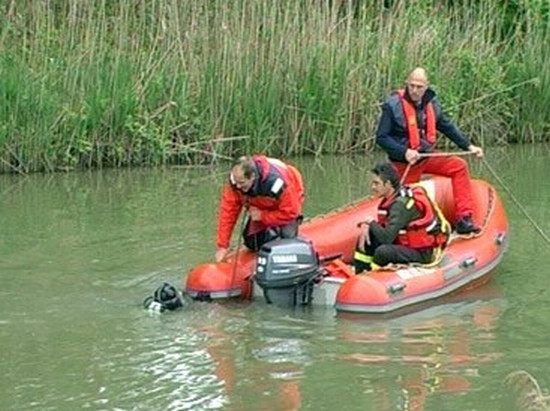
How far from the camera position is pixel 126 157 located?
50.0 ft

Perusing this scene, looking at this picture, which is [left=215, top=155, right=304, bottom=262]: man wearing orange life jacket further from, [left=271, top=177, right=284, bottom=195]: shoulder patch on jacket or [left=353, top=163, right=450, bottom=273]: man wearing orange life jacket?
[left=353, top=163, right=450, bottom=273]: man wearing orange life jacket

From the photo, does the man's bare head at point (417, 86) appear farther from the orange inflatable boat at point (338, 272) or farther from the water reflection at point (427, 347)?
the water reflection at point (427, 347)

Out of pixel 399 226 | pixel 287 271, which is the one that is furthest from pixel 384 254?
pixel 287 271

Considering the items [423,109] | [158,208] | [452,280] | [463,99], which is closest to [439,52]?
[463,99]

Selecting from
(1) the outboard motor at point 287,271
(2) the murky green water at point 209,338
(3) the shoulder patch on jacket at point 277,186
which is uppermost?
(3) the shoulder patch on jacket at point 277,186

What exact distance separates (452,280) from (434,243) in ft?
0.85

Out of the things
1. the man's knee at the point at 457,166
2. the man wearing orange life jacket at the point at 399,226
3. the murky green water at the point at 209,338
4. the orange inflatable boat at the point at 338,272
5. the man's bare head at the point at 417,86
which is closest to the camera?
the murky green water at the point at 209,338

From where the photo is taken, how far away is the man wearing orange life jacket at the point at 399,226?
31.0 ft

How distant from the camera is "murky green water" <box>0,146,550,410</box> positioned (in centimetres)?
747

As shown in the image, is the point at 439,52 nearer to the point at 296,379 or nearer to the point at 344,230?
the point at 344,230

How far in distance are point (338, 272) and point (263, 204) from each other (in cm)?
62

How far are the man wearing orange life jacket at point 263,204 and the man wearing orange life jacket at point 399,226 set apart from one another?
19.0 inches

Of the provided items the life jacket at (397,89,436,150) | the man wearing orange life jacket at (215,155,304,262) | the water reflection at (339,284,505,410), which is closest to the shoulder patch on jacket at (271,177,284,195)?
the man wearing orange life jacket at (215,155,304,262)

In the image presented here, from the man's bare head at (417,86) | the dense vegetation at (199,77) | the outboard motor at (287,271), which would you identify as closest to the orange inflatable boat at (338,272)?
the outboard motor at (287,271)
